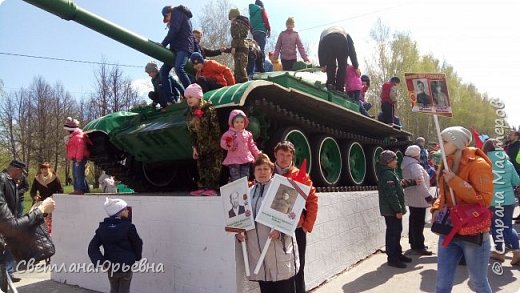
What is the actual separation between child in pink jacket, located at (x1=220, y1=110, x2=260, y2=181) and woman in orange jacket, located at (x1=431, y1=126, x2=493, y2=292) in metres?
→ 2.03

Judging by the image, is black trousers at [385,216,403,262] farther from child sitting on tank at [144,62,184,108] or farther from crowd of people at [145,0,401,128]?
child sitting on tank at [144,62,184,108]

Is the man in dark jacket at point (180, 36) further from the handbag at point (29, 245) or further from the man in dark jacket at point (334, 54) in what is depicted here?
the handbag at point (29, 245)

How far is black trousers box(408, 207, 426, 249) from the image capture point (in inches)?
268

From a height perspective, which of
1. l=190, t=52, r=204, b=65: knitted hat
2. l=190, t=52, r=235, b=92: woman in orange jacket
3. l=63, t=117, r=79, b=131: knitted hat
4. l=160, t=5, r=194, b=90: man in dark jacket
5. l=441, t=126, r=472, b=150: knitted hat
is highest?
l=160, t=5, r=194, b=90: man in dark jacket

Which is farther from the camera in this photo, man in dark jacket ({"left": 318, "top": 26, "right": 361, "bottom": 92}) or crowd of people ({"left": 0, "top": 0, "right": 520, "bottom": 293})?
man in dark jacket ({"left": 318, "top": 26, "right": 361, "bottom": 92})

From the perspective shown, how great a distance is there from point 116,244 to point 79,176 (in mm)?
3145

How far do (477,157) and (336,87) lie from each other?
4601mm

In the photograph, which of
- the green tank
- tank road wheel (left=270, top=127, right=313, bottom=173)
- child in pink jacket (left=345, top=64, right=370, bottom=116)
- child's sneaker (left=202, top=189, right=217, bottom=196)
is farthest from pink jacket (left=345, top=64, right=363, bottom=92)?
child's sneaker (left=202, top=189, right=217, bottom=196)

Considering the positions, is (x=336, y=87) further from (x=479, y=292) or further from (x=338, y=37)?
(x=479, y=292)

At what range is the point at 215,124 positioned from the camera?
193 inches

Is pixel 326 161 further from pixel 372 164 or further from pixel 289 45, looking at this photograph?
pixel 289 45

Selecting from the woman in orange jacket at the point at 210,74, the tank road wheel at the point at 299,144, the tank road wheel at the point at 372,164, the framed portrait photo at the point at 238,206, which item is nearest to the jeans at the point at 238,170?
the framed portrait photo at the point at 238,206

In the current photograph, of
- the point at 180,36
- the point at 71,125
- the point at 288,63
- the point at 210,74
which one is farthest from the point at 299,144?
the point at 288,63

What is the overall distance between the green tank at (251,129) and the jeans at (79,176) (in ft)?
1.44
